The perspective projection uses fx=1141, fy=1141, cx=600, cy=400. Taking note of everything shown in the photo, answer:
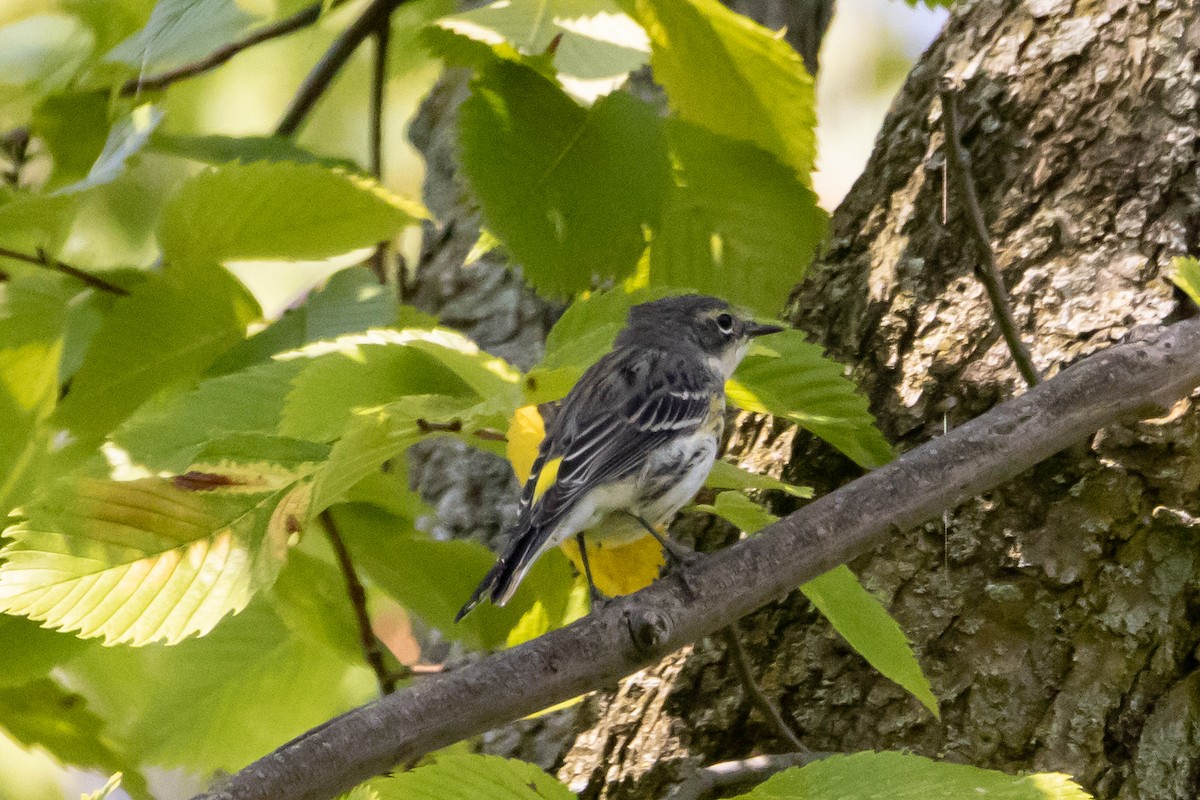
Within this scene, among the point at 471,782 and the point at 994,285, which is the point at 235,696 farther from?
the point at 994,285

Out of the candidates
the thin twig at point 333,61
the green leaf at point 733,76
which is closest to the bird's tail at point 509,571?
the green leaf at point 733,76

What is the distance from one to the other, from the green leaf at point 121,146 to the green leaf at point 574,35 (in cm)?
39

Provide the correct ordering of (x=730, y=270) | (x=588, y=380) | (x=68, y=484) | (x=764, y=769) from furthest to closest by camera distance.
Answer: (x=588, y=380) < (x=730, y=270) < (x=764, y=769) < (x=68, y=484)

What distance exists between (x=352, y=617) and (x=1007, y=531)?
100 centimetres

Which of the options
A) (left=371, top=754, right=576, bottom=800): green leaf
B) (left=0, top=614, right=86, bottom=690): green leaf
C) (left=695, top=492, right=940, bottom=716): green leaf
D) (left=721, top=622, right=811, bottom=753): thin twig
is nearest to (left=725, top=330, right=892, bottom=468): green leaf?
(left=695, top=492, right=940, bottom=716): green leaf

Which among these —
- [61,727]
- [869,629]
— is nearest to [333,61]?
[61,727]

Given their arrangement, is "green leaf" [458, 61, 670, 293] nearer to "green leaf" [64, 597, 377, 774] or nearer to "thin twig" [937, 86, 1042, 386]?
"thin twig" [937, 86, 1042, 386]

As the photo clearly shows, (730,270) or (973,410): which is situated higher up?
(730,270)

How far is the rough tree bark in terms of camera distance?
1697 millimetres

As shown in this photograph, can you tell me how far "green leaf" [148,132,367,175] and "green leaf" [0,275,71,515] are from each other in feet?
1.12

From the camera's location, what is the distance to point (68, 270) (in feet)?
5.63

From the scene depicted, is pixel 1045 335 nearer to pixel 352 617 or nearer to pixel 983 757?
pixel 983 757

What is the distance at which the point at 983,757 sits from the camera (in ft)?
5.55

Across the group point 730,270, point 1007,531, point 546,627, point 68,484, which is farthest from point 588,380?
point 68,484
